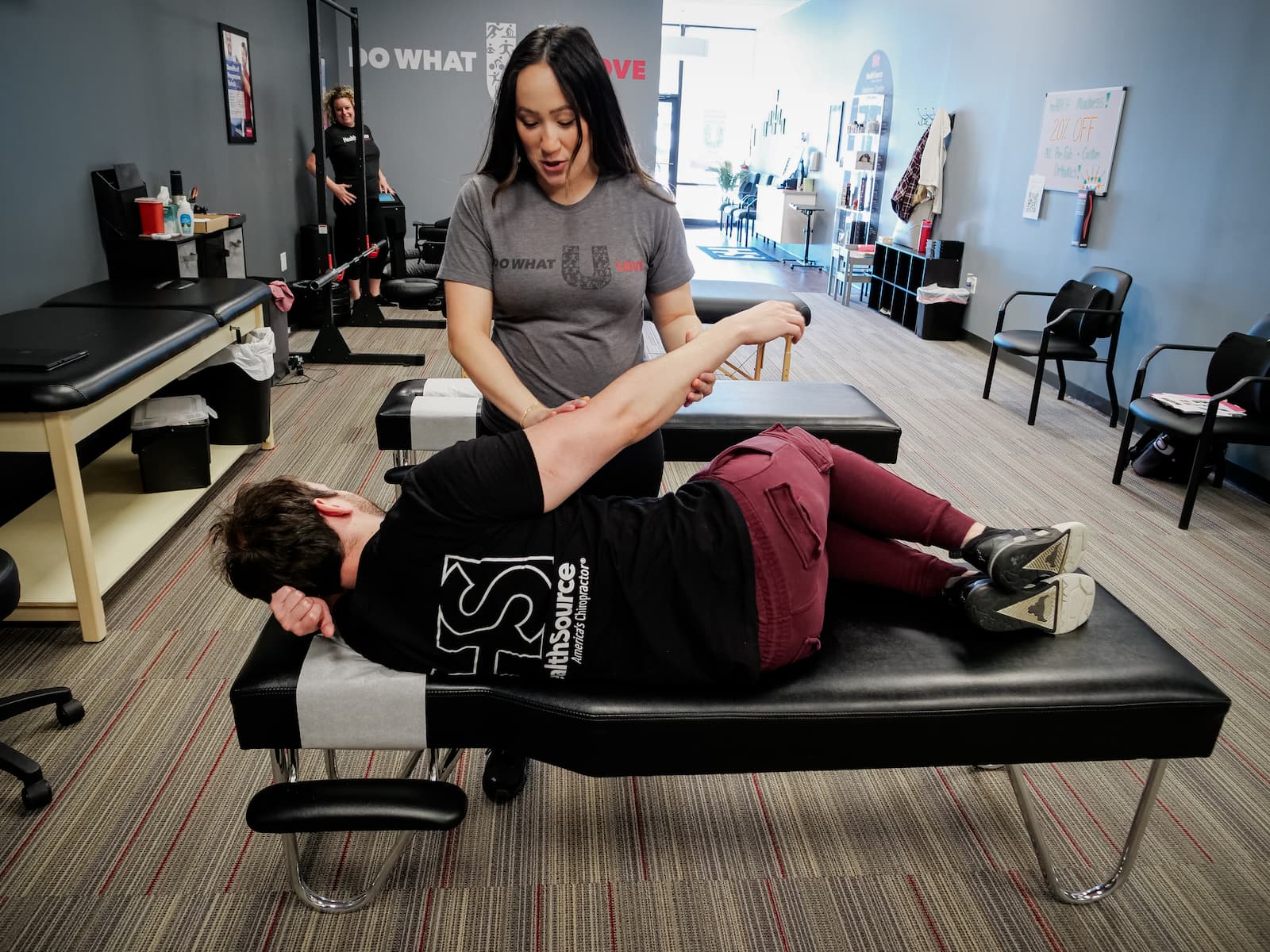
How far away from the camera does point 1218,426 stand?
2.93 metres

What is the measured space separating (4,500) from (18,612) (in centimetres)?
68

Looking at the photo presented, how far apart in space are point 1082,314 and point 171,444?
12.5ft

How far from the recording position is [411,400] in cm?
274

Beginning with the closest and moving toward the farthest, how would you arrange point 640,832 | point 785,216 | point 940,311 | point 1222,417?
point 640,832, point 1222,417, point 940,311, point 785,216

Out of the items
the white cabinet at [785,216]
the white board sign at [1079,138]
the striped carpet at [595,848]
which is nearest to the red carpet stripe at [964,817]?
the striped carpet at [595,848]

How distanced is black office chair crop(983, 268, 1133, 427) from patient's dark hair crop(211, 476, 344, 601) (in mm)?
3589

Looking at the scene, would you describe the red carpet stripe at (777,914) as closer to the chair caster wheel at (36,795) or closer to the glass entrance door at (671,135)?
the chair caster wheel at (36,795)

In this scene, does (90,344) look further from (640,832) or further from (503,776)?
(640,832)

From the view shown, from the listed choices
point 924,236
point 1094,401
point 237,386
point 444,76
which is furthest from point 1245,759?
point 444,76

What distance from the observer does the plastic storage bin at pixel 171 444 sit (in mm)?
2680

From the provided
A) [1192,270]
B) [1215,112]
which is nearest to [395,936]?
[1192,270]

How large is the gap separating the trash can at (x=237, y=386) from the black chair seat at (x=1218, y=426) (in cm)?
309

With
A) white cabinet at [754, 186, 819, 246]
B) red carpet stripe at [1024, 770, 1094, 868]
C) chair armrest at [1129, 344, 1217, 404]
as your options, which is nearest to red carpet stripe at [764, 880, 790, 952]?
red carpet stripe at [1024, 770, 1094, 868]

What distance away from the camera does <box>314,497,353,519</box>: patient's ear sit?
3.91ft
